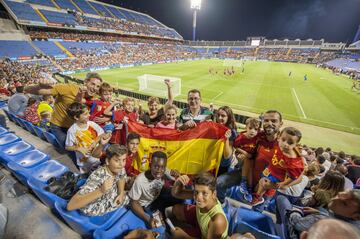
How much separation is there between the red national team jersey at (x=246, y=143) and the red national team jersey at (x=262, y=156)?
0.11 m

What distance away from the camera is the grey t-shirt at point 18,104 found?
667 centimetres

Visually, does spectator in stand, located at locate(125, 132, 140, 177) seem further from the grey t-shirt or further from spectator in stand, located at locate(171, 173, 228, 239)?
the grey t-shirt

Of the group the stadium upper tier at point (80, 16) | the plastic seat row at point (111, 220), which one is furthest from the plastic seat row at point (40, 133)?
the stadium upper tier at point (80, 16)

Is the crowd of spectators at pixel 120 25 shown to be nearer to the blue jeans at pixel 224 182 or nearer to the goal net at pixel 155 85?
the goal net at pixel 155 85

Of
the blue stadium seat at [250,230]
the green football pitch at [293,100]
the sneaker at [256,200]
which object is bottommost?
the green football pitch at [293,100]

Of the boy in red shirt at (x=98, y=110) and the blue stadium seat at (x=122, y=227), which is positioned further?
the boy in red shirt at (x=98, y=110)

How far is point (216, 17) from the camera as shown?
4257 inches

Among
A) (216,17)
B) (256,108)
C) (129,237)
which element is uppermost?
(216,17)

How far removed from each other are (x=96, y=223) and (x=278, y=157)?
3464 millimetres

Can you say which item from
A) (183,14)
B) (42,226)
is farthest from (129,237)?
(183,14)

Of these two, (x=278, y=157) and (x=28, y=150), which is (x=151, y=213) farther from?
(x=28, y=150)

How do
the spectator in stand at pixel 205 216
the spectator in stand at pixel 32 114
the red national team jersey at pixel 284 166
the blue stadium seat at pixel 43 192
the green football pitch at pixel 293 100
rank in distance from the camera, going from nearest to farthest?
the spectator in stand at pixel 205 216 → the blue stadium seat at pixel 43 192 → the red national team jersey at pixel 284 166 → the spectator in stand at pixel 32 114 → the green football pitch at pixel 293 100

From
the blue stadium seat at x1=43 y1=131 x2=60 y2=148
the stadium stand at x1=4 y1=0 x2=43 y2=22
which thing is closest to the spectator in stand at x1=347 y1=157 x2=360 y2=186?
the blue stadium seat at x1=43 y1=131 x2=60 y2=148

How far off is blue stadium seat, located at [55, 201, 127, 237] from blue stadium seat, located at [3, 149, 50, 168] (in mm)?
1872
